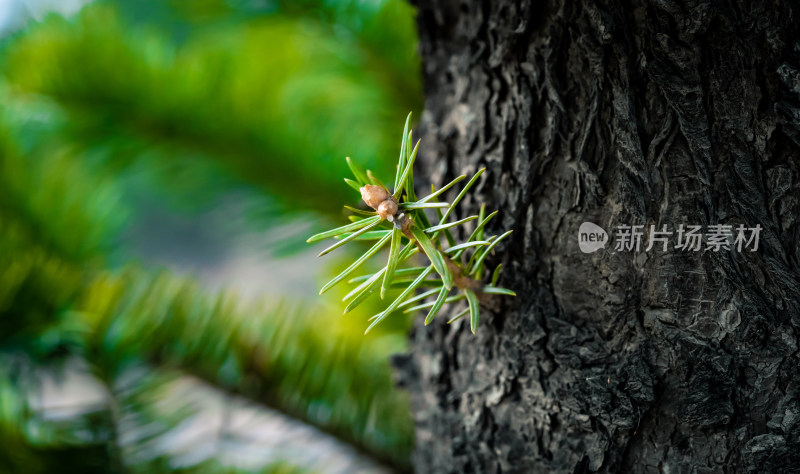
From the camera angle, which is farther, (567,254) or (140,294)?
(140,294)

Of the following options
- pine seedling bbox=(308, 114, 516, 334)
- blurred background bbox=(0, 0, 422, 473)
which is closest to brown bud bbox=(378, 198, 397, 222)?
pine seedling bbox=(308, 114, 516, 334)

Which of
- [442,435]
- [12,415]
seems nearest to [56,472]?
[12,415]

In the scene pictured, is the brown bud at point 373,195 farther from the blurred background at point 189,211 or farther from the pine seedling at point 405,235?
the blurred background at point 189,211

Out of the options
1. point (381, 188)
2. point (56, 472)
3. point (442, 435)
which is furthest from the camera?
point (56, 472)

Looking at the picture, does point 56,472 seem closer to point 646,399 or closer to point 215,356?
point 215,356

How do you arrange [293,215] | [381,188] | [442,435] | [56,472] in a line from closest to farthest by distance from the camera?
[381,188] < [442,435] < [56,472] < [293,215]

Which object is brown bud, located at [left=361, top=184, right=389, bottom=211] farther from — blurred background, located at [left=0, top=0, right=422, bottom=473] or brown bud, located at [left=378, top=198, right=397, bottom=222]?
blurred background, located at [left=0, top=0, right=422, bottom=473]
